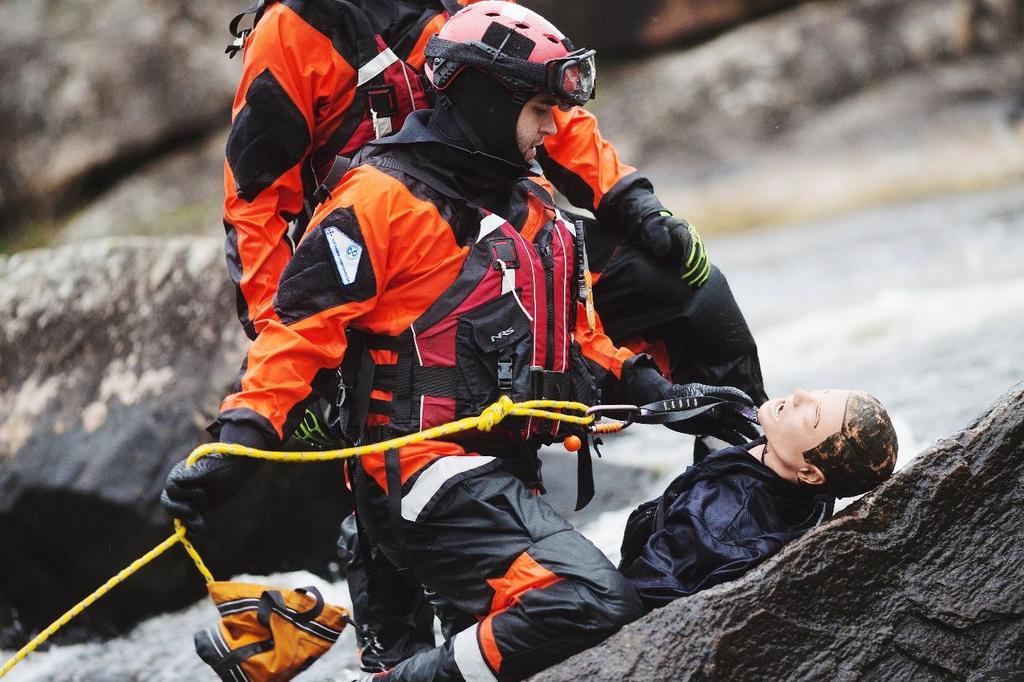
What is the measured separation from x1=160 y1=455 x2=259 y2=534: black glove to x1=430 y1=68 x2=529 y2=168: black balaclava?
108cm

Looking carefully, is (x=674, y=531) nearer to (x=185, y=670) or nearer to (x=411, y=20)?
(x=411, y=20)

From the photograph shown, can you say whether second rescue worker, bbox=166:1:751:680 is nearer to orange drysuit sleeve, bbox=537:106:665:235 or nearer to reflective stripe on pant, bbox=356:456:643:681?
reflective stripe on pant, bbox=356:456:643:681

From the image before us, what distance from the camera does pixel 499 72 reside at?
3293 millimetres

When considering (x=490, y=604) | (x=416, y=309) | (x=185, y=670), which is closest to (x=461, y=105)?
(x=416, y=309)

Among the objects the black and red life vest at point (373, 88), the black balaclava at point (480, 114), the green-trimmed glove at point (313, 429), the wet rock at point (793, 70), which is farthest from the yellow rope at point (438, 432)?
the wet rock at point (793, 70)

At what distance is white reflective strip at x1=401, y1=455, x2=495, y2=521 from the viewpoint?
3309 mm

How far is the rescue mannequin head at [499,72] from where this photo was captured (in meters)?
3.30

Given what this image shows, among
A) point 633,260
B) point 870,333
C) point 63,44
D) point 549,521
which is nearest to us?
point 549,521

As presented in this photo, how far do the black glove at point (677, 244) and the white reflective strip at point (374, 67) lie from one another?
3.25 feet

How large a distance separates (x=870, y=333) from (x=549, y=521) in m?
5.88

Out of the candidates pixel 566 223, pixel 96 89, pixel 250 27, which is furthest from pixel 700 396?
pixel 96 89

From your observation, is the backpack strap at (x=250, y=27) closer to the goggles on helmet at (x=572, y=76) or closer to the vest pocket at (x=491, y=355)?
the goggles on helmet at (x=572, y=76)

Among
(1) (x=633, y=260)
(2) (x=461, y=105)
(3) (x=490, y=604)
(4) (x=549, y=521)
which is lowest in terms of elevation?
(3) (x=490, y=604)

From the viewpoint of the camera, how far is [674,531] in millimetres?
3445
